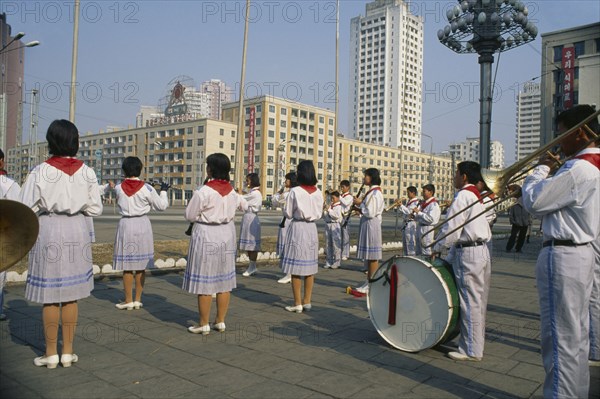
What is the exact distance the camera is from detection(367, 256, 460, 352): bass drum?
179 inches

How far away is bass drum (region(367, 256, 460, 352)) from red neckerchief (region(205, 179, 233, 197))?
2019mm

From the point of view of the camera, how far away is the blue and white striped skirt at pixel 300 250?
6646mm

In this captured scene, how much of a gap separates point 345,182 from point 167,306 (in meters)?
5.96

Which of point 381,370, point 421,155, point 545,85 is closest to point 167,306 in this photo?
point 381,370

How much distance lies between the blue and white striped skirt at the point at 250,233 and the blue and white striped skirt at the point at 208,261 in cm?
414

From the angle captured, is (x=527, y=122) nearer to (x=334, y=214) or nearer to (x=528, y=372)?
(x=334, y=214)

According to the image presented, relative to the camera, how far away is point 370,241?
8.22m

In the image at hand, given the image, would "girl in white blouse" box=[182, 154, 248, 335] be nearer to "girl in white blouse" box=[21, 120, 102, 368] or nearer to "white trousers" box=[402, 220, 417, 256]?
"girl in white blouse" box=[21, 120, 102, 368]

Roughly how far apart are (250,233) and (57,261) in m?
5.60

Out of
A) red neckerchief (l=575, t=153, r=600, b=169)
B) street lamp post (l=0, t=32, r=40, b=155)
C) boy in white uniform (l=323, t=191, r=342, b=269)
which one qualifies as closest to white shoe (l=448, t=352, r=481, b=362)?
red neckerchief (l=575, t=153, r=600, b=169)

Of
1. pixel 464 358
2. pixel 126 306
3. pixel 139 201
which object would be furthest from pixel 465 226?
pixel 126 306

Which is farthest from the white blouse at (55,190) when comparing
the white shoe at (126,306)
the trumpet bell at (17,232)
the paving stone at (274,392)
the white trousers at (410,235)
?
the white trousers at (410,235)

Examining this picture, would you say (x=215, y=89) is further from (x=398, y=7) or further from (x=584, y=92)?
(x=584, y=92)

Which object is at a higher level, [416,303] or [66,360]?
[416,303]
